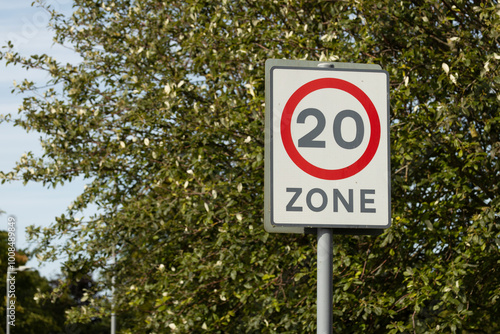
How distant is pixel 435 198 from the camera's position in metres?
7.09

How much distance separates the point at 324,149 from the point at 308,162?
0.28 ft

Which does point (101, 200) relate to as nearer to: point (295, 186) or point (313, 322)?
point (313, 322)

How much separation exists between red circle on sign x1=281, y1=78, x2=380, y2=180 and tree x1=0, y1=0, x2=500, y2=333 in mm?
3832

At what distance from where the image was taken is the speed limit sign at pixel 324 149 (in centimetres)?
250

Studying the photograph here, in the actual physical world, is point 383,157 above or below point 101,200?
below

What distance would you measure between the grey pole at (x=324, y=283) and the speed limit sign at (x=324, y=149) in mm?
54

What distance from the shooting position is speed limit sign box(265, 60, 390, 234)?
2496mm

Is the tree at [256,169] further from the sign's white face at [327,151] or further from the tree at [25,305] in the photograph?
the tree at [25,305]

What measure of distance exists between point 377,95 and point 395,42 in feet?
18.0

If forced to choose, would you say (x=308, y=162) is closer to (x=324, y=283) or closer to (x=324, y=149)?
(x=324, y=149)

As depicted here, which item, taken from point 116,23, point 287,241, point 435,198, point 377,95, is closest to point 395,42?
point 435,198

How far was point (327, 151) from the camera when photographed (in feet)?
8.33

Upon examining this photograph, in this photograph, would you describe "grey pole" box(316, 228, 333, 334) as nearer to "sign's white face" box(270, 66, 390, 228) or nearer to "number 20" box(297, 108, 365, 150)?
"sign's white face" box(270, 66, 390, 228)

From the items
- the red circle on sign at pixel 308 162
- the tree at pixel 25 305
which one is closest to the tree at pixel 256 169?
the red circle on sign at pixel 308 162
